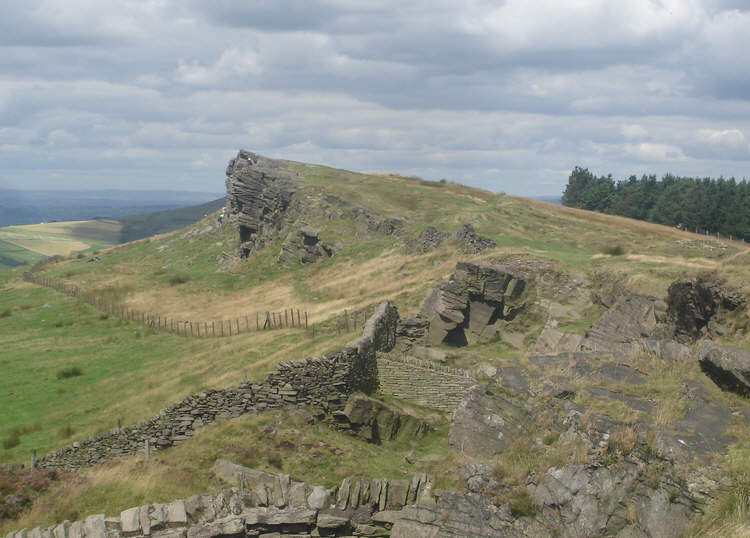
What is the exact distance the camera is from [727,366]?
13180 mm

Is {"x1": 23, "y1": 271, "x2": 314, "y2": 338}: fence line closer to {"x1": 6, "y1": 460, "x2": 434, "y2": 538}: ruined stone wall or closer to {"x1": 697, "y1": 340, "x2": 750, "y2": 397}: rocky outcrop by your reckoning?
{"x1": 6, "y1": 460, "x2": 434, "y2": 538}: ruined stone wall

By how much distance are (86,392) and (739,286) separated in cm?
3202

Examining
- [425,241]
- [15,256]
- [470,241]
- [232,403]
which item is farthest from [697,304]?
[15,256]

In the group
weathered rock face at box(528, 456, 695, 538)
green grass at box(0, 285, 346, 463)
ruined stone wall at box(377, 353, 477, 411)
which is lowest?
green grass at box(0, 285, 346, 463)

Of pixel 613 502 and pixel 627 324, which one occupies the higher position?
pixel 627 324

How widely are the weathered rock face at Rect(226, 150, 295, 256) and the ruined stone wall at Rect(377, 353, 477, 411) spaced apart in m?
53.4

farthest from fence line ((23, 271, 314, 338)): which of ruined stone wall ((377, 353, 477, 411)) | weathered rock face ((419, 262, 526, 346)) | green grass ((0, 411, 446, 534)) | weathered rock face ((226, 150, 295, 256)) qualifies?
weathered rock face ((226, 150, 295, 256))

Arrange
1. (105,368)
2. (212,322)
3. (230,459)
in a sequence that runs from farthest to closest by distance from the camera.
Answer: (212,322) → (105,368) → (230,459)

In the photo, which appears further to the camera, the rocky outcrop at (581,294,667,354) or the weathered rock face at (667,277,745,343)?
the rocky outcrop at (581,294,667,354)

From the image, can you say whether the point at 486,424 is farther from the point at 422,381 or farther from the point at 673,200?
the point at 673,200

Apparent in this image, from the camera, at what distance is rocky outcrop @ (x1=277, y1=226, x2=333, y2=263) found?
6266 centimetres

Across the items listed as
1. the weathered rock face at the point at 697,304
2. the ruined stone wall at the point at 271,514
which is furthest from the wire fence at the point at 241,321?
the ruined stone wall at the point at 271,514

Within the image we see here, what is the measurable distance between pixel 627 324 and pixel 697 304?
10.7 feet

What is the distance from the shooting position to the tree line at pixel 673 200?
97125mm
